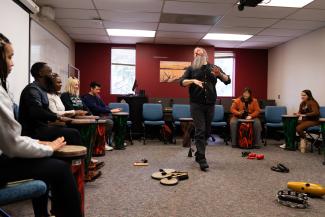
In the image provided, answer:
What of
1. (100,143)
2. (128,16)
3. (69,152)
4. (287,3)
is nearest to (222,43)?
(287,3)

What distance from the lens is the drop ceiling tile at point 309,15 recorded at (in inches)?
199

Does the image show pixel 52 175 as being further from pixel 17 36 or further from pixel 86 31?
pixel 86 31

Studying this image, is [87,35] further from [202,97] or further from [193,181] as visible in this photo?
[193,181]

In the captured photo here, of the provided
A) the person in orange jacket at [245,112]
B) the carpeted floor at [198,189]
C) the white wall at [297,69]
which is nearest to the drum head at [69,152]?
the carpeted floor at [198,189]

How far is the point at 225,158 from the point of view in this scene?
4555 millimetres

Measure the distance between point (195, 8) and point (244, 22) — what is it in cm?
134

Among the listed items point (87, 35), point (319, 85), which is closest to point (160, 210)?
point (319, 85)

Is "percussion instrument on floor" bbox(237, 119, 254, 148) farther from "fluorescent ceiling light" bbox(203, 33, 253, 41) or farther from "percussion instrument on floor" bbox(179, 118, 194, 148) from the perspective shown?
"fluorescent ceiling light" bbox(203, 33, 253, 41)

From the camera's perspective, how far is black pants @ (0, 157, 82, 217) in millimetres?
1379

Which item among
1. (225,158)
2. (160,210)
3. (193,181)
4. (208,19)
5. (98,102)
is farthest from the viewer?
(208,19)

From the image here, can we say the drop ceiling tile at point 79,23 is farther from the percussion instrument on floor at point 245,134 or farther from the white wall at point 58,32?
the percussion instrument on floor at point 245,134

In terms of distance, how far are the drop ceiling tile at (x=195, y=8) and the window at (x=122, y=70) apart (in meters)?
3.17

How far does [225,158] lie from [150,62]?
4.26 metres

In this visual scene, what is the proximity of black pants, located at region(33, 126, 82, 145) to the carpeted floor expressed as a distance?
0.57 metres
